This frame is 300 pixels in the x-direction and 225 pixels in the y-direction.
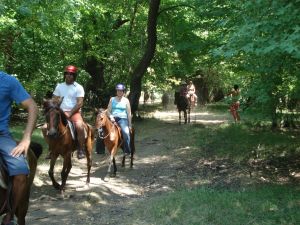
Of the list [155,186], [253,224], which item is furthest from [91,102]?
[253,224]

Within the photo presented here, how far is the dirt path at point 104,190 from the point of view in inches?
209

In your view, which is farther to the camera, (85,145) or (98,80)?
(98,80)

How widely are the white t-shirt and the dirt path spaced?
88.9 inches

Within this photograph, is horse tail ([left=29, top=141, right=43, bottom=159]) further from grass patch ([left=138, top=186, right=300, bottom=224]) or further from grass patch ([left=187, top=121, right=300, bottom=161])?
grass patch ([left=187, top=121, right=300, bottom=161])

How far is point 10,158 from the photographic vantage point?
3197mm

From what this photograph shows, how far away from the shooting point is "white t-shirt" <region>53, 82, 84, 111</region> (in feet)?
23.0

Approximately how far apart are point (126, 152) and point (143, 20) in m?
12.0

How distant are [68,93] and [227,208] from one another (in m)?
4.76

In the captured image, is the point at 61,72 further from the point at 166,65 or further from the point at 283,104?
the point at 283,104

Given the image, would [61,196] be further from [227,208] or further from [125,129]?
[227,208]

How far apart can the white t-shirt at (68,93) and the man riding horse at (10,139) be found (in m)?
3.76

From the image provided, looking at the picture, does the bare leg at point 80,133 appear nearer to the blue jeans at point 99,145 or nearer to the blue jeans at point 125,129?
the blue jeans at point 99,145

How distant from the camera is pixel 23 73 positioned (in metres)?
14.8

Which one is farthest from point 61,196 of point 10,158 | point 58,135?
point 10,158
